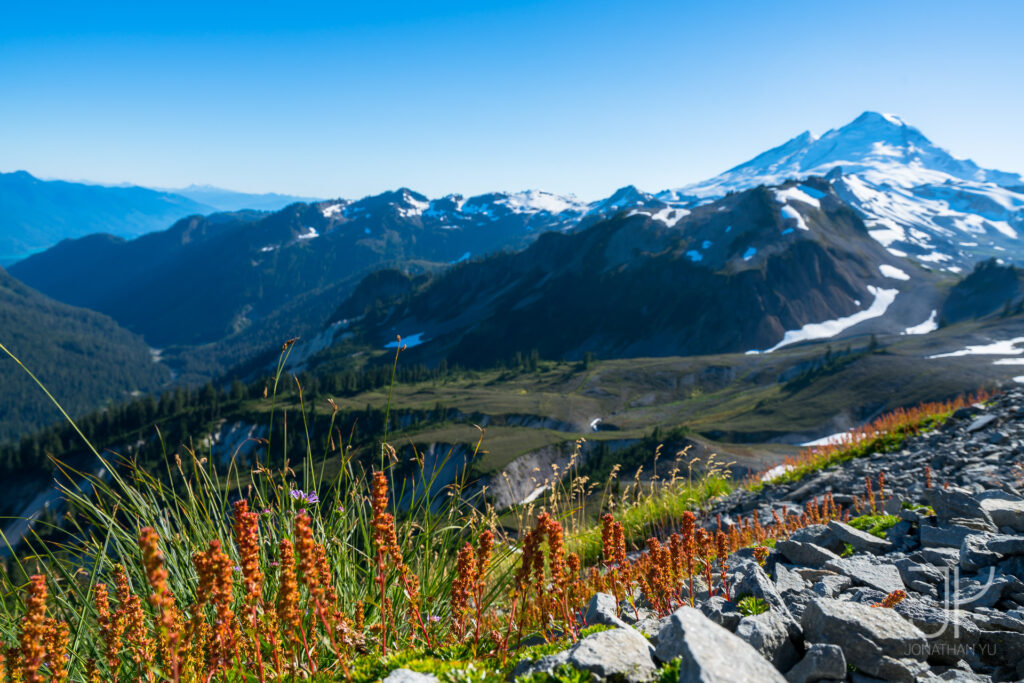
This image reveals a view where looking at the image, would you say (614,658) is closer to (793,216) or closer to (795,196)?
(793,216)

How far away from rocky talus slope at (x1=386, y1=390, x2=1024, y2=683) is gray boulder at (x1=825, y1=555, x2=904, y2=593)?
14 millimetres

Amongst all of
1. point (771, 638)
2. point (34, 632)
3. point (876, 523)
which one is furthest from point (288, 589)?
point (876, 523)

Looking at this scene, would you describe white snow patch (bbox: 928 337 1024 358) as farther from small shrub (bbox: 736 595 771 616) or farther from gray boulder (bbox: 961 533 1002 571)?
small shrub (bbox: 736 595 771 616)

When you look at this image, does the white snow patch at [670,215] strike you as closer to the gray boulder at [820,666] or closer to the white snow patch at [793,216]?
the white snow patch at [793,216]

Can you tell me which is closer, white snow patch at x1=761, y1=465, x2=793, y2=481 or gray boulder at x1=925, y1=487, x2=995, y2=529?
gray boulder at x1=925, y1=487, x2=995, y2=529

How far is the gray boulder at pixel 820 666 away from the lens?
277 cm

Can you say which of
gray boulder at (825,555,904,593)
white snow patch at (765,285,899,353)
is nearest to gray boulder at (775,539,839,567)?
gray boulder at (825,555,904,593)

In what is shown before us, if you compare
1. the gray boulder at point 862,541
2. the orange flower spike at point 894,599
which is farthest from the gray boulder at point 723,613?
the gray boulder at point 862,541

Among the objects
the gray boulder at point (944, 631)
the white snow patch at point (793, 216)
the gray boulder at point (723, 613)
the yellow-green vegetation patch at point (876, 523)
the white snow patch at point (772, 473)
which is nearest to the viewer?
the gray boulder at point (944, 631)

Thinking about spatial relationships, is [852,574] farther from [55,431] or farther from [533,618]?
[55,431]

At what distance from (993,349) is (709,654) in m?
102

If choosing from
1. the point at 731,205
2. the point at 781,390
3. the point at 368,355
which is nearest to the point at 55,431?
the point at 368,355

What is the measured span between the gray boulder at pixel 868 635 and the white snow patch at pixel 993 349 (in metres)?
93.6

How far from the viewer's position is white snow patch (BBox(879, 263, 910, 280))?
5910 inches
